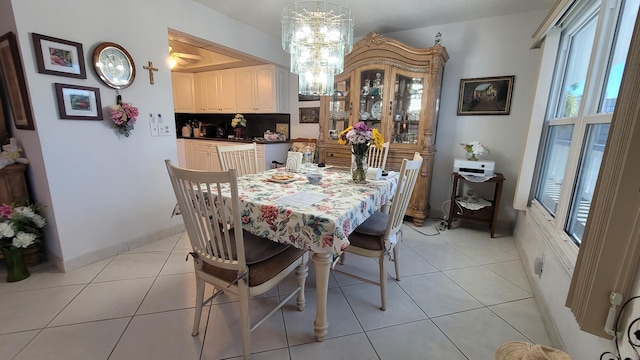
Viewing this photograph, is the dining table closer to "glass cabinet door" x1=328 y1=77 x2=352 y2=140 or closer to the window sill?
the window sill

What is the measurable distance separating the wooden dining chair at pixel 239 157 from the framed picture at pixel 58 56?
1.14 metres

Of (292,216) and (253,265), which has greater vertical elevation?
(292,216)

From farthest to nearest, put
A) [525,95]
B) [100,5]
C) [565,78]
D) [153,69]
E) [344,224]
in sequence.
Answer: [525,95], [153,69], [565,78], [100,5], [344,224]

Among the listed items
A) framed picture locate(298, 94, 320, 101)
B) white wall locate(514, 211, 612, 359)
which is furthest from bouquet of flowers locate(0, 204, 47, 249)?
white wall locate(514, 211, 612, 359)

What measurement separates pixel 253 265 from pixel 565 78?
2887 mm

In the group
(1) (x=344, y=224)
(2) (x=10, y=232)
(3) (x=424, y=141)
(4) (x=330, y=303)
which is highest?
(3) (x=424, y=141)

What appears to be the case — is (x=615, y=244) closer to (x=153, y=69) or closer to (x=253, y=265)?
(x=253, y=265)

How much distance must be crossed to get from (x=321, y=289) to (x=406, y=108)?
8.08ft

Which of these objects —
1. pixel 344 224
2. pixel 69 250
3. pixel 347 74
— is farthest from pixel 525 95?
pixel 69 250

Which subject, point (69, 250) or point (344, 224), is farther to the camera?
point (69, 250)

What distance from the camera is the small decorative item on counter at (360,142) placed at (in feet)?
6.03

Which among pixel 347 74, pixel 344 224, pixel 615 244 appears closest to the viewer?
pixel 615 244

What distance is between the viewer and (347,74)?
3246mm

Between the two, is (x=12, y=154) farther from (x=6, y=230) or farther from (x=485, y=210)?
(x=485, y=210)
